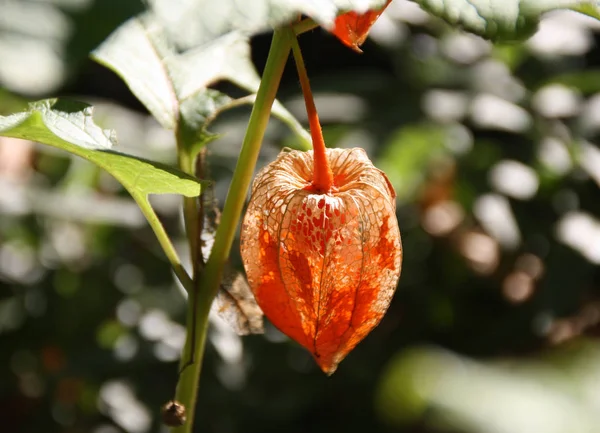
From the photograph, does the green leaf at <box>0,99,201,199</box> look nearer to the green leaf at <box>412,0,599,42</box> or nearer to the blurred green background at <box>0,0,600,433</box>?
the green leaf at <box>412,0,599,42</box>

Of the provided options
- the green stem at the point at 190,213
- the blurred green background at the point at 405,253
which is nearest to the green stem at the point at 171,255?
the green stem at the point at 190,213

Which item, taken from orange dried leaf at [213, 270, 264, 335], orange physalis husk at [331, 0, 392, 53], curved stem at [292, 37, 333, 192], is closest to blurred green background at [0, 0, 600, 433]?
orange dried leaf at [213, 270, 264, 335]

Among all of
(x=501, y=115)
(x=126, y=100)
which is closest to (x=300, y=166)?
(x=501, y=115)

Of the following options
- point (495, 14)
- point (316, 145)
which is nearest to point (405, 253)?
point (316, 145)

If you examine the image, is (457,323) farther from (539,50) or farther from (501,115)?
(539,50)

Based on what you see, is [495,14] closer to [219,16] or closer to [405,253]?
[219,16]

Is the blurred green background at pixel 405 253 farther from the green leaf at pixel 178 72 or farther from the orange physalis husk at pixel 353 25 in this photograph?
the orange physalis husk at pixel 353 25

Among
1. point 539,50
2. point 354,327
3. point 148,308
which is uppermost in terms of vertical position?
point 354,327
